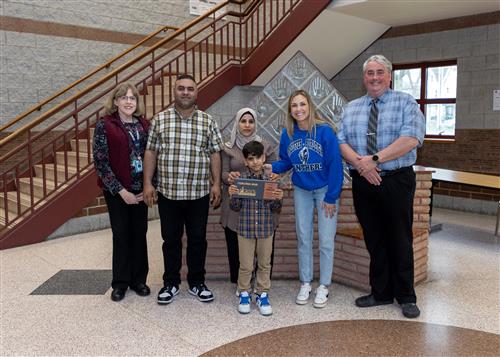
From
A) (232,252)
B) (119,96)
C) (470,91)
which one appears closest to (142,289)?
(232,252)

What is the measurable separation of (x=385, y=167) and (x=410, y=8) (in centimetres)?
408

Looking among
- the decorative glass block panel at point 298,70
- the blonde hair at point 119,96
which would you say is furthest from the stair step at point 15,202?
the decorative glass block panel at point 298,70

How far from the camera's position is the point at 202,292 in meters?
2.99

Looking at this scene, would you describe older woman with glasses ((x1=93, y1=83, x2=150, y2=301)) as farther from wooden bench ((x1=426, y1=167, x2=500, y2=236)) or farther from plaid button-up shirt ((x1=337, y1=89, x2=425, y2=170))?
wooden bench ((x1=426, y1=167, x2=500, y2=236))

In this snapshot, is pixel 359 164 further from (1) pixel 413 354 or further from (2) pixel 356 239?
(1) pixel 413 354

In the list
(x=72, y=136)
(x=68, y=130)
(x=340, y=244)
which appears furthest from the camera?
(x=72, y=136)

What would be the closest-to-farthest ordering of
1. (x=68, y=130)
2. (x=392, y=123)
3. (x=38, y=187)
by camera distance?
(x=392, y=123) → (x=68, y=130) → (x=38, y=187)

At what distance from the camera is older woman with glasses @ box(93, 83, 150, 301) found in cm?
279

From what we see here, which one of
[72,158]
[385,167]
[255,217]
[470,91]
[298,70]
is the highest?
[470,91]

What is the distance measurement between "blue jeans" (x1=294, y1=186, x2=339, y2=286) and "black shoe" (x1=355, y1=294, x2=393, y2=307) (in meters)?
0.24

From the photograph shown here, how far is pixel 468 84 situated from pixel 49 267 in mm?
5785

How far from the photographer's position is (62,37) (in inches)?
237

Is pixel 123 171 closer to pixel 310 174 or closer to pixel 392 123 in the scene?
pixel 310 174

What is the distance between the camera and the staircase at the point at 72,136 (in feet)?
15.1
